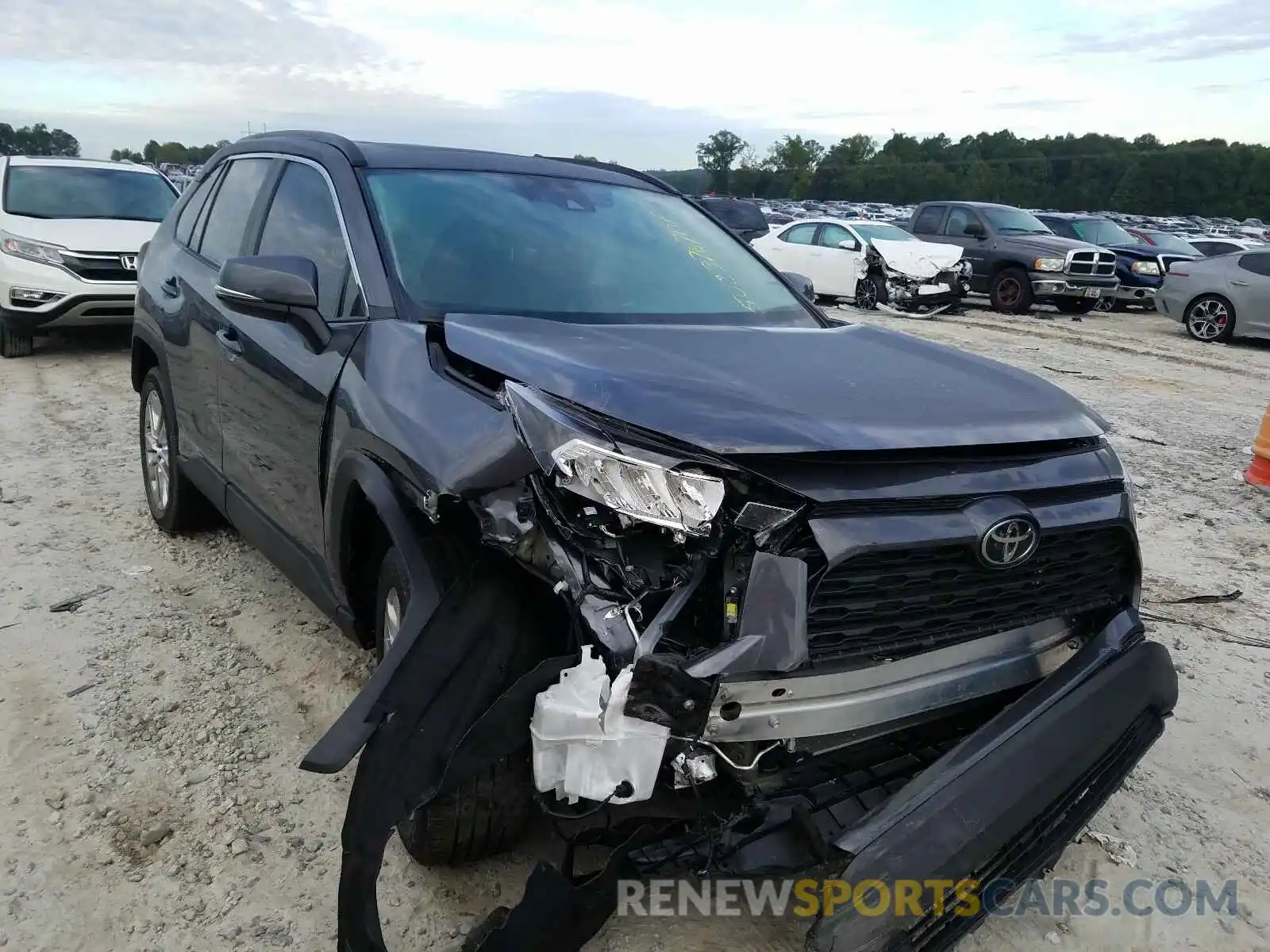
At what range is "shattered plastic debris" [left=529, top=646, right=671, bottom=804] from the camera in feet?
6.29

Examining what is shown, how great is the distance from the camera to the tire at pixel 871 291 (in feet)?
53.1

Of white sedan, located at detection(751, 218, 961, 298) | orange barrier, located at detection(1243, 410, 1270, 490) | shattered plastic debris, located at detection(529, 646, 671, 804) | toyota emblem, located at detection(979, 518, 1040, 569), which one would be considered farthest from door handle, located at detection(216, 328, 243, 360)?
white sedan, located at detection(751, 218, 961, 298)

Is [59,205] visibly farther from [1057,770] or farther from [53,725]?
[1057,770]

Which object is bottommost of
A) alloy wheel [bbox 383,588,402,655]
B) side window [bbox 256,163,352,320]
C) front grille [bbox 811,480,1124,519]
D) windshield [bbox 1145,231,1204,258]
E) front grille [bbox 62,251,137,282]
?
alloy wheel [bbox 383,588,402,655]

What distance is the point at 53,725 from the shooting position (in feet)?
10.7

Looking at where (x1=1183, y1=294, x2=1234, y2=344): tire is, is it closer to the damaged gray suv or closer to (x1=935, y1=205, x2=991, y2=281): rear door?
(x1=935, y1=205, x2=991, y2=281): rear door

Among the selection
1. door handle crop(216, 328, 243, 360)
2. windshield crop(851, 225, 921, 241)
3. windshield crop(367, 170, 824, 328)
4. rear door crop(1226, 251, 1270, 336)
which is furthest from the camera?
windshield crop(851, 225, 921, 241)

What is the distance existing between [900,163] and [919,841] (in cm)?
10432

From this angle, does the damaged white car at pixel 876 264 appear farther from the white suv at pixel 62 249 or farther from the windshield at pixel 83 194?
the white suv at pixel 62 249

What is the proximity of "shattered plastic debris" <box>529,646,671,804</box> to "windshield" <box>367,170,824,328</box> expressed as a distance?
Result: 1417 millimetres

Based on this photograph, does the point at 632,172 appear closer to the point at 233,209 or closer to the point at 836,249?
the point at 233,209

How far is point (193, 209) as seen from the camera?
4723mm

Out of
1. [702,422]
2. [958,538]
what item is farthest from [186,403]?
[958,538]

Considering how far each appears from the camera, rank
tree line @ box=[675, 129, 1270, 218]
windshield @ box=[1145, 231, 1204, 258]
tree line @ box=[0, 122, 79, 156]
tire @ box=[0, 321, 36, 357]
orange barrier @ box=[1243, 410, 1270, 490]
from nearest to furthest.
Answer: orange barrier @ box=[1243, 410, 1270, 490], tire @ box=[0, 321, 36, 357], windshield @ box=[1145, 231, 1204, 258], tree line @ box=[0, 122, 79, 156], tree line @ box=[675, 129, 1270, 218]
